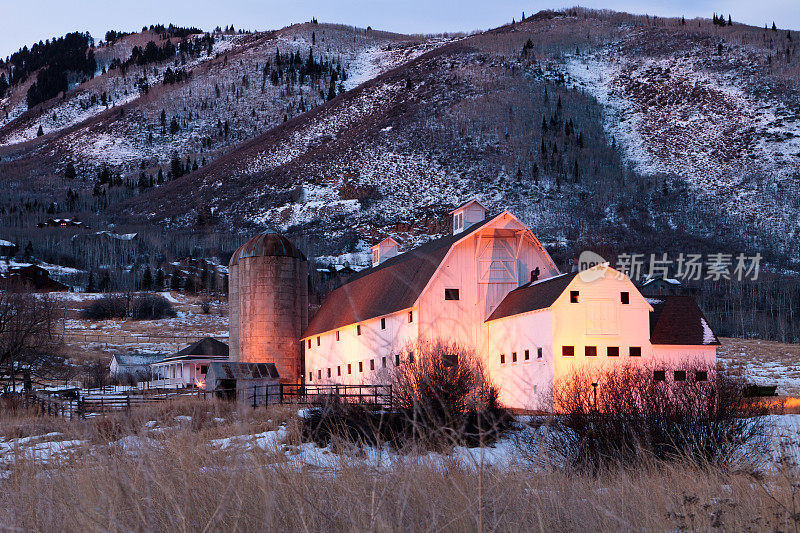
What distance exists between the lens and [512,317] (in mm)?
36406

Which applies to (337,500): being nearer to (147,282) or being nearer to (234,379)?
(234,379)

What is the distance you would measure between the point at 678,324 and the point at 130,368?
44041 millimetres

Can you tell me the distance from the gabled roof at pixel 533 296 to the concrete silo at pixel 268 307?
1481cm

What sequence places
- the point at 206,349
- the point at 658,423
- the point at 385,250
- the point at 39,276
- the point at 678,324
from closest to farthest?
the point at 658,423, the point at 678,324, the point at 385,250, the point at 206,349, the point at 39,276

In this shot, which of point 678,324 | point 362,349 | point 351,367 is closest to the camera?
point 678,324

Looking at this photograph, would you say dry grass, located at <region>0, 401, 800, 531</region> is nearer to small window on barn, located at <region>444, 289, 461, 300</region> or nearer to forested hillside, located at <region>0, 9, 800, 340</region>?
small window on barn, located at <region>444, 289, 461, 300</region>

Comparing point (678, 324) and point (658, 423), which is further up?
point (678, 324)

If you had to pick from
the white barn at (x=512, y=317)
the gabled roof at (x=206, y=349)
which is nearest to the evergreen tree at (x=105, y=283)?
the gabled roof at (x=206, y=349)

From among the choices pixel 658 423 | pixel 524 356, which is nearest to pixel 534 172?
pixel 524 356

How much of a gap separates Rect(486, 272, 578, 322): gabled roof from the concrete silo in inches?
583

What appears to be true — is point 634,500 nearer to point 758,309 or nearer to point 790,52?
point 758,309

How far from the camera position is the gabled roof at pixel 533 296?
34031 millimetres

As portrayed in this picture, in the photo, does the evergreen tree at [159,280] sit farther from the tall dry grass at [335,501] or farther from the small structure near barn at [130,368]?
the tall dry grass at [335,501]

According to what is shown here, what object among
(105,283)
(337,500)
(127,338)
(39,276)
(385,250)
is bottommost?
(337,500)
